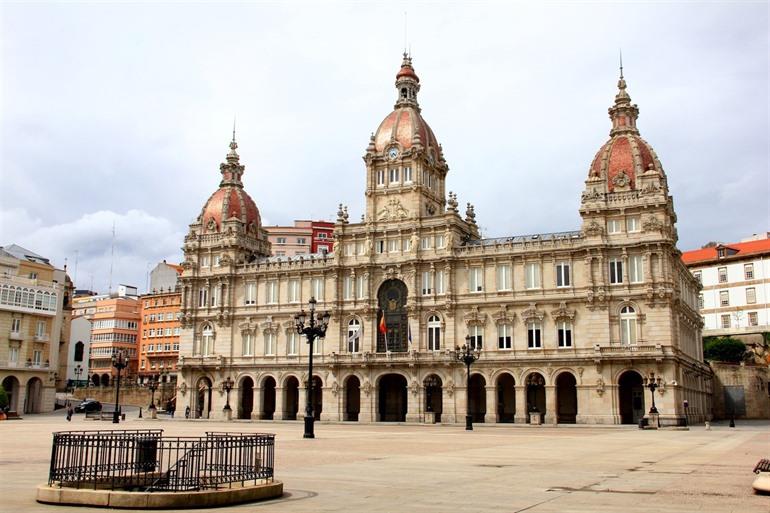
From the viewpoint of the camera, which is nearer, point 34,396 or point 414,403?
point 414,403

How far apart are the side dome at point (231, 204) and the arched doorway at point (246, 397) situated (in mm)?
17602

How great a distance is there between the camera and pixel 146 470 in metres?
17.1

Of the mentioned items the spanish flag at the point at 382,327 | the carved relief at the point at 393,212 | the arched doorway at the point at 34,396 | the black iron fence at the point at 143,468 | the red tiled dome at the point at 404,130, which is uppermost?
the red tiled dome at the point at 404,130

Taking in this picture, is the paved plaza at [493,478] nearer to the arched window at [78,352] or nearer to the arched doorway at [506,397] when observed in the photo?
the arched doorway at [506,397]

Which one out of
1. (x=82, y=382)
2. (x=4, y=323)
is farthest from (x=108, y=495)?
(x=82, y=382)

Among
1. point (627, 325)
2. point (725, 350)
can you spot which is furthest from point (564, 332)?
point (725, 350)

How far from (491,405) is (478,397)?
14.1 feet

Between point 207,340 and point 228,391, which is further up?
point 207,340

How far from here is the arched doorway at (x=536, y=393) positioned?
7050 cm

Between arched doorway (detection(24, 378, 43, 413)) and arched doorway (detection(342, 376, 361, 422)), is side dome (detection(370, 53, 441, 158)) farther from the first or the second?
arched doorway (detection(24, 378, 43, 413))

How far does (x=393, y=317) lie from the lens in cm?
7762

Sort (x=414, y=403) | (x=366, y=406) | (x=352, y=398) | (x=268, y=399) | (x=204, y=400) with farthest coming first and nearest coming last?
1. (x=204, y=400)
2. (x=268, y=399)
3. (x=352, y=398)
4. (x=366, y=406)
5. (x=414, y=403)

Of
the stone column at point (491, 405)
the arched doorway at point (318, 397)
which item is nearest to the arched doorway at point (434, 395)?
the stone column at point (491, 405)

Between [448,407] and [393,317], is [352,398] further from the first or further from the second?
[448,407]
